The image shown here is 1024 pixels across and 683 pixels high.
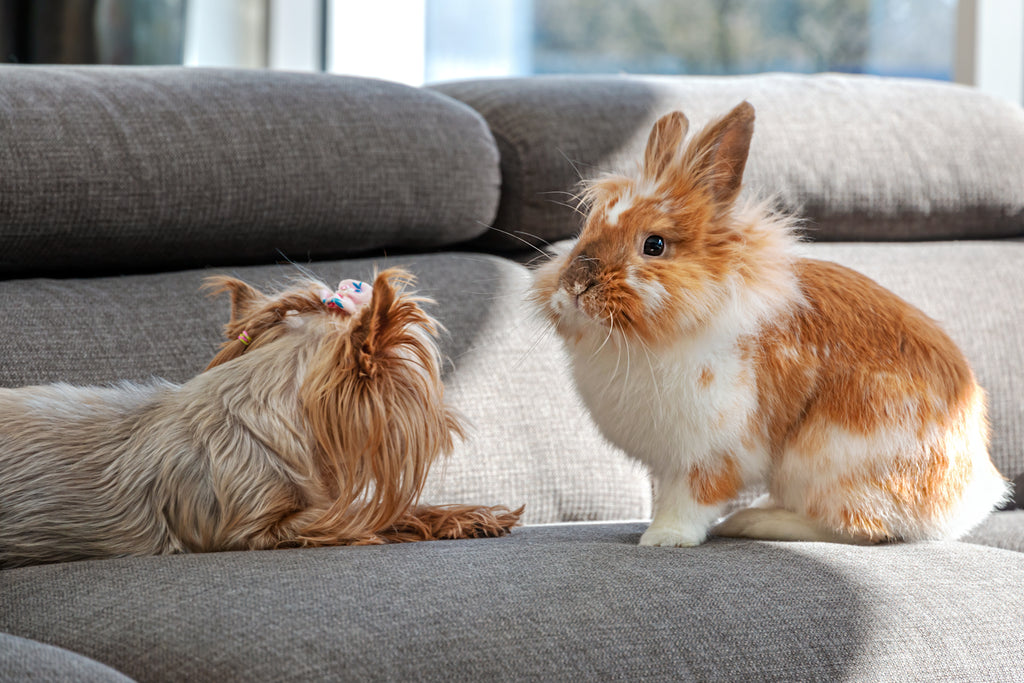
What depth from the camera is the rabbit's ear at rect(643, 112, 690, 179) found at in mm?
1303

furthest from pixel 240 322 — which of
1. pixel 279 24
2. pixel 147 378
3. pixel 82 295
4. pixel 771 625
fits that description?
pixel 279 24

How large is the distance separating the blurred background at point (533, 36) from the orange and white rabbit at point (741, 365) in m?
2.22

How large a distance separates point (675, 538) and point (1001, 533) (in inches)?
28.1

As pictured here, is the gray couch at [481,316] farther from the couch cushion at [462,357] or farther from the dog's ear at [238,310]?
the dog's ear at [238,310]

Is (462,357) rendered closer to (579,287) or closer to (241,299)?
(241,299)

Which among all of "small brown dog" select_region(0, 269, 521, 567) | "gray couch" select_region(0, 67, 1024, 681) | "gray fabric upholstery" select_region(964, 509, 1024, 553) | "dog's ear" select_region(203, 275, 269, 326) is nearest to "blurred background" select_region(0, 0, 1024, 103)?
"gray couch" select_region(0, 67, 1024, 681)

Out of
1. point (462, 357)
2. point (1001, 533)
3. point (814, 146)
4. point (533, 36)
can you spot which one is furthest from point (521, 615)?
point (533, 36)

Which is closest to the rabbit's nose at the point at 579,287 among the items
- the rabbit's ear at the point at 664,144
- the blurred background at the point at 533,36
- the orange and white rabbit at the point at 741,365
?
the orange and white rabbit at the point at 741,365

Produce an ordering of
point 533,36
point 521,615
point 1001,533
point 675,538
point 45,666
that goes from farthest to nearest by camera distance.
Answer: point 533,36, point 1001,533, point 675,538, point 521,615, point 45,666

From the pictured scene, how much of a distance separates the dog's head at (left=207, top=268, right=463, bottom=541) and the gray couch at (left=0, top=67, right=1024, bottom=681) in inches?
4.2

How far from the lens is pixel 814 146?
2.13m

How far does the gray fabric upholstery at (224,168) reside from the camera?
1.64m

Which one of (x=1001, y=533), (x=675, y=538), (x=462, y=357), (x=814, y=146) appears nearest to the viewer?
(x=675, y=538)

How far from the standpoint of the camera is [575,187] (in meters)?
1.94
